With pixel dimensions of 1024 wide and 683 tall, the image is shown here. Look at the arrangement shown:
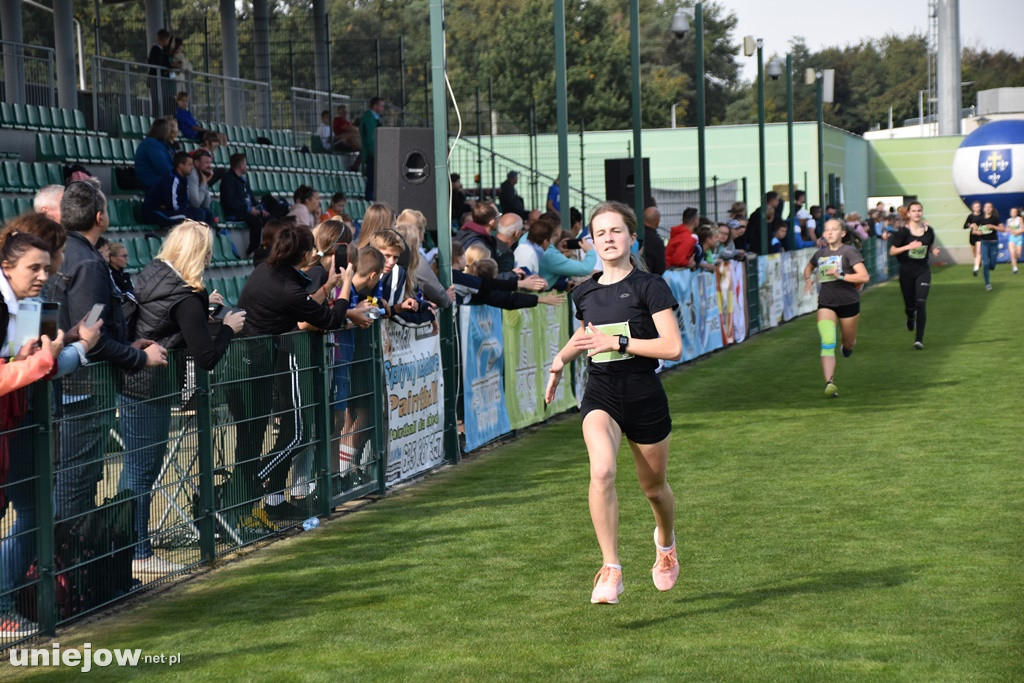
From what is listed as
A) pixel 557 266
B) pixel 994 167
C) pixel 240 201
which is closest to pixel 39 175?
pixel 240 201

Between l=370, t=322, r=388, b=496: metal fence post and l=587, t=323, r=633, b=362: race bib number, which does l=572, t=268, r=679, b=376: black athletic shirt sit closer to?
A: l=587, t=323, r=633, b=362: race bib number

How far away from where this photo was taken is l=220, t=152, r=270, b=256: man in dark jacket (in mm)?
19172

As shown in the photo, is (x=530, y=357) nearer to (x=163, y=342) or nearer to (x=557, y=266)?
(x=557, y=266)

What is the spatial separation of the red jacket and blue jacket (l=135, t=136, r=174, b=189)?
7577mm

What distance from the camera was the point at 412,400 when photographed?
11281 mm

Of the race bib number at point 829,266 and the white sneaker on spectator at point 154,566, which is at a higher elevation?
the race bib number at point 829,266

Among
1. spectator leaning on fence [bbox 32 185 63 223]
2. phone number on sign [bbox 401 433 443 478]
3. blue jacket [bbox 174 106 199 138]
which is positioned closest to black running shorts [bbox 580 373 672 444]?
spectator leaning on fence [bbox 32 185 63 223]

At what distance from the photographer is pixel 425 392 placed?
11.6 meters

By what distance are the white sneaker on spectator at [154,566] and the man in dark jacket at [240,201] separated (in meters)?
11.7

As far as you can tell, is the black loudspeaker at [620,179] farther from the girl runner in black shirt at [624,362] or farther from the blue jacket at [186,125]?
the girl runner in black shirt at [624,362]

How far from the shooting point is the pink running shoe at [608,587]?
6750 mm

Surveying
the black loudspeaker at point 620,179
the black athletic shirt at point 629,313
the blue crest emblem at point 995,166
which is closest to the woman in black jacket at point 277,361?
the black athletic shirt at point 629,313

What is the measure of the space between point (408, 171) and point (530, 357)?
2407 mm

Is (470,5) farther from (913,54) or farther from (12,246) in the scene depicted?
(12,246)
